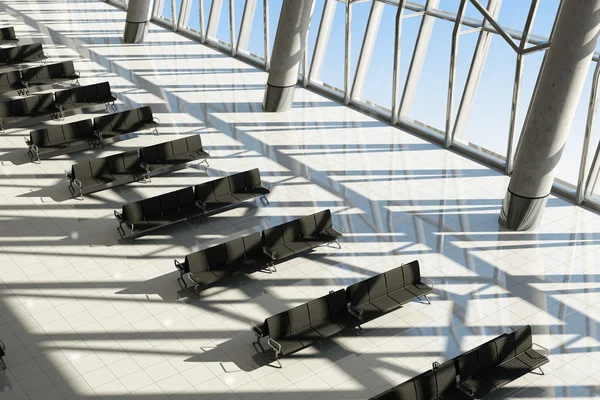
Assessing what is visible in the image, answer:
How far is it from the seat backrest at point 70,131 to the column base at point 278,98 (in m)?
5.31

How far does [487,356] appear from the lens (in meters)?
10.4

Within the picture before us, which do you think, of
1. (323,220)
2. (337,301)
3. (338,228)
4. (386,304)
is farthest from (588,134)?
(337,301)

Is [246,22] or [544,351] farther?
[246,22]

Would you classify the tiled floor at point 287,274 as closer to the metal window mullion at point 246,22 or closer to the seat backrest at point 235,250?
the seat backrest at point 235,250

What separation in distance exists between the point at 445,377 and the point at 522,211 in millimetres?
5648

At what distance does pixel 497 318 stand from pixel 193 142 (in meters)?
8.21

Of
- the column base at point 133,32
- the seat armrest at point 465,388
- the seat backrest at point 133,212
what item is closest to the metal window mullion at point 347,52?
the seat backrest at point 133,212

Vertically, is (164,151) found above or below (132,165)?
above

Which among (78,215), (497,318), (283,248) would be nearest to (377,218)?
(283,248)

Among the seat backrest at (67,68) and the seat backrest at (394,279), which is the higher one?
the seat backrest at (67,68)

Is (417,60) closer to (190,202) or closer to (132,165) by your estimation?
(190,202)

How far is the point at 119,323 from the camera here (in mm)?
11797

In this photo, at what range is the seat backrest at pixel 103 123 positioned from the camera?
18087mm

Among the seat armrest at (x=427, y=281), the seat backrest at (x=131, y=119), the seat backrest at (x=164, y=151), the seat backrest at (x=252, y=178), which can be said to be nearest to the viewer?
the seat armrest at (x=427, y=281)
